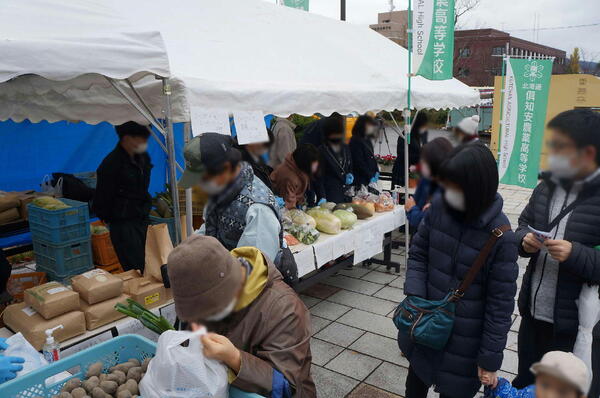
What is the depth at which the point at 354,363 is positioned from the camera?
3.63 metres

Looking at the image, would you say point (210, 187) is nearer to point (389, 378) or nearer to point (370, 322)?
point (389, 378)

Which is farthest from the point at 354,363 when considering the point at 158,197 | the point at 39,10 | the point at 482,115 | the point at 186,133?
the point at 39,10

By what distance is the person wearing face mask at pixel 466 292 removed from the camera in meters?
1.85

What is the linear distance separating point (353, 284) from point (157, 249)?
9.52ft

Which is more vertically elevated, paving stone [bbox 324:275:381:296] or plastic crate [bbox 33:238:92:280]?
plastic crate [bbox 33:238:92:280]

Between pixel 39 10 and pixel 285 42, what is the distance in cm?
290

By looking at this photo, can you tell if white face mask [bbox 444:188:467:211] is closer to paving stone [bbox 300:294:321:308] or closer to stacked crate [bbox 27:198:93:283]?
paving stone [bbox 300:294:321:308]

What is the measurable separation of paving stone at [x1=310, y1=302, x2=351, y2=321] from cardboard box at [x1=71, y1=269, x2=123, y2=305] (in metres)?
2.26


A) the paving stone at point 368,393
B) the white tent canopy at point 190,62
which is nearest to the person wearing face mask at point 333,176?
the white tent canopy at point 190,62

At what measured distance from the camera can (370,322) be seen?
4352mm

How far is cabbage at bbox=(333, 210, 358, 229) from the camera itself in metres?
4.64

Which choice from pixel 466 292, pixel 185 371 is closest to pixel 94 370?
pixel 185 371

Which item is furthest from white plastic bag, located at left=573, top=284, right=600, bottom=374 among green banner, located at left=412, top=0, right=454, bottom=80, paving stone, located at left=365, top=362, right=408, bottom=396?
paving stone, located at left=365, top=362, right=408, bottom=396

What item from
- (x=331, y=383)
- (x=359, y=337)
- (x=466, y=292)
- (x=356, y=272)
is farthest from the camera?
(x=356, y=272)
